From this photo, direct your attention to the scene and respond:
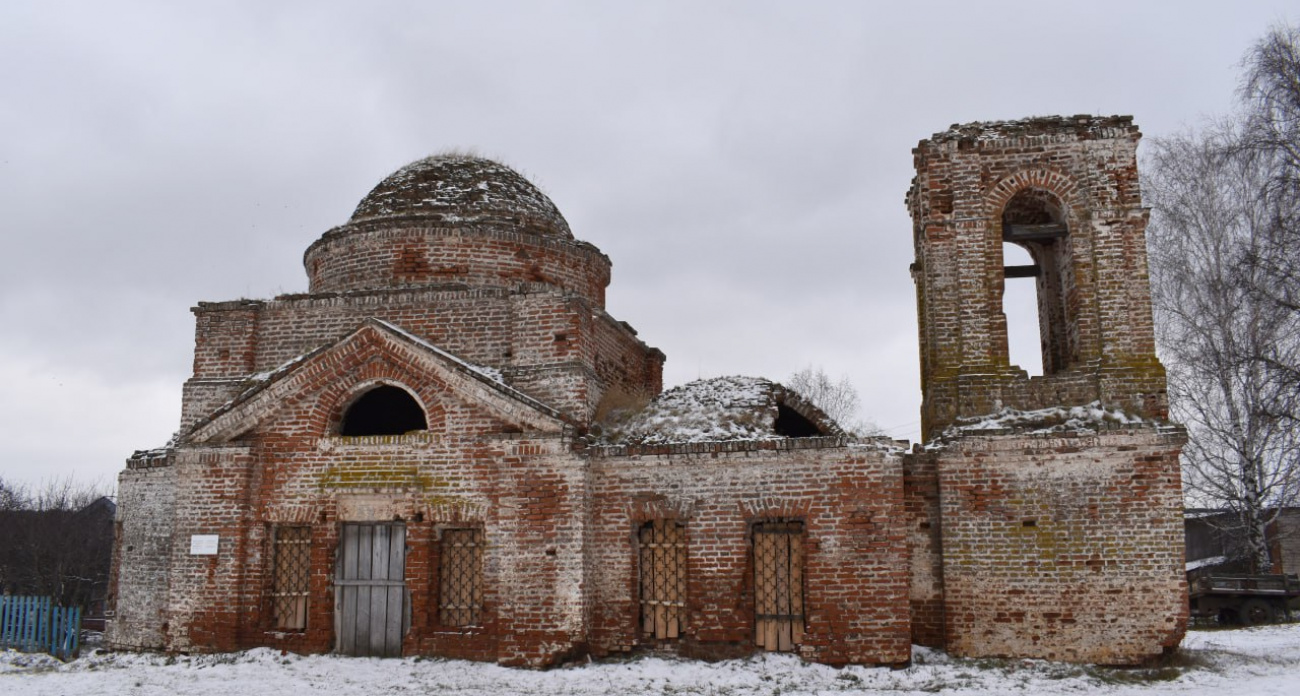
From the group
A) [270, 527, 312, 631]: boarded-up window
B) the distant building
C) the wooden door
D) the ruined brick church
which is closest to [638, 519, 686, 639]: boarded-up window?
the ruined brick church

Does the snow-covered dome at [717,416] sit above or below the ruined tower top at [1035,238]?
below

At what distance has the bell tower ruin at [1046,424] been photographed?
9.52m

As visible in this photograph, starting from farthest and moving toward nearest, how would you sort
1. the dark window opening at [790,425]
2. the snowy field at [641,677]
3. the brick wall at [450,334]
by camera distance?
the dark window opening at [790,425] → the brick wall at [450,334] → the snowy field at [641,677]

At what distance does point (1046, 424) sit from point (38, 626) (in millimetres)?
12680

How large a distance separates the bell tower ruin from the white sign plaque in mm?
7946

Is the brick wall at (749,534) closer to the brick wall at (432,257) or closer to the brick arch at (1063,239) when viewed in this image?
the brick arch at (1063,239)

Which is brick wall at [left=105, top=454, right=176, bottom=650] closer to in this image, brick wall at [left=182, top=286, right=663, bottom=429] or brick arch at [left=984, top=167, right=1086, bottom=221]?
brick wall at [left=182, top=286, right=663, bottom=429]

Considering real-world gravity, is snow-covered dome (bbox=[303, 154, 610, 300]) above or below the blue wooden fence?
above

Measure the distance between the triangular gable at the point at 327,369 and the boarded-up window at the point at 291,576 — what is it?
1.39 meters

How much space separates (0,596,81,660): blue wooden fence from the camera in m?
11.9

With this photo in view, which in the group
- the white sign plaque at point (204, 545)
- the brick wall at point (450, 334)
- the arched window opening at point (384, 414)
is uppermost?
the brick wall at point (450, 334)

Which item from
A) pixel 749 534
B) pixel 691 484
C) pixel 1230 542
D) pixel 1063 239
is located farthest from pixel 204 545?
pixel 1230 542

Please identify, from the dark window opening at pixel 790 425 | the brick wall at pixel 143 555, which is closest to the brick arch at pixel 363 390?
the brick wall at pixel 143 555

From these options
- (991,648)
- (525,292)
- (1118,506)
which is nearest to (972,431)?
(1118,506)
